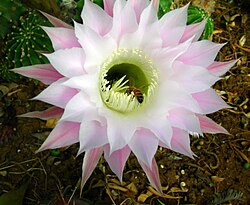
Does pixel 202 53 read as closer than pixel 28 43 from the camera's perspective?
Yes

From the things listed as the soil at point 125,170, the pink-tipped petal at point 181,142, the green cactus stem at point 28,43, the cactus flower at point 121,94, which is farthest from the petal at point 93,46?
the soil at point 125,170

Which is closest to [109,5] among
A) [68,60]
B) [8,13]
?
[68,60]

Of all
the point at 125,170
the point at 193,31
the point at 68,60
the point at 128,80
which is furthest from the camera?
the point at 125,170

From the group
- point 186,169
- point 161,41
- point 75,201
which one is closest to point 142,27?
point 161,41

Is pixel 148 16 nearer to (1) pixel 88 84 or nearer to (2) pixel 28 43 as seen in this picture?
(1) pixel 88 84

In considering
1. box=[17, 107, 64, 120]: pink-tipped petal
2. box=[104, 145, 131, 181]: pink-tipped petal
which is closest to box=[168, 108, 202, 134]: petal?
box=[104, 145, 131, 181]: pink-tipped petal

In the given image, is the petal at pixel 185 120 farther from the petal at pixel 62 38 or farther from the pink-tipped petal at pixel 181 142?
the petal at pixel 62 38
